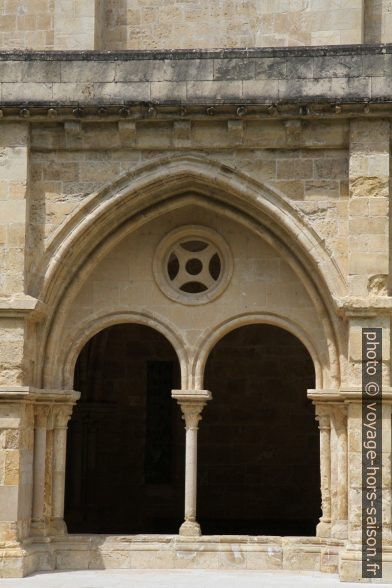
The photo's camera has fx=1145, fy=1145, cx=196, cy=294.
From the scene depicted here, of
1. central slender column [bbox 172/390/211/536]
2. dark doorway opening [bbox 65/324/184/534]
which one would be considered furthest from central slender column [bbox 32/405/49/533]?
dark doorway opening [bbox 65/324/184/534]

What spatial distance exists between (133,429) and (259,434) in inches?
72.0

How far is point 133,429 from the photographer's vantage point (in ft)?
54.5

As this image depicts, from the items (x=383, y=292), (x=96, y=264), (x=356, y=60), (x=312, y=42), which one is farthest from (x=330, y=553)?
(x=312, y=42)

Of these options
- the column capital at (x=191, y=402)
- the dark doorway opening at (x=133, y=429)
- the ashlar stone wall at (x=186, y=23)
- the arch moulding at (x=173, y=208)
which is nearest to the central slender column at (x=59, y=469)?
the arch moulding at (x=173, y=208)

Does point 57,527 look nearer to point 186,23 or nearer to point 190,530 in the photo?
point 190,530

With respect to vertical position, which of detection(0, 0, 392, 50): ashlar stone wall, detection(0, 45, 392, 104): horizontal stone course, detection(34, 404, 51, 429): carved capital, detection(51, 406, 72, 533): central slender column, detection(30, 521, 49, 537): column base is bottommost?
detection(30, 521, 49, 537): column base

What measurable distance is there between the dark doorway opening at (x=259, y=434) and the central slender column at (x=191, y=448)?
428 centimetres

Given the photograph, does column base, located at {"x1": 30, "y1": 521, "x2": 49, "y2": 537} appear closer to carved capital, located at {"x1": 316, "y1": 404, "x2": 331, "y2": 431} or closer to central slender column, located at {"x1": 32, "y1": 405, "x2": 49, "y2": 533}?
central slender column, located at {"x1": 32, "y1": 405, "x2": 49, "y2": 533}

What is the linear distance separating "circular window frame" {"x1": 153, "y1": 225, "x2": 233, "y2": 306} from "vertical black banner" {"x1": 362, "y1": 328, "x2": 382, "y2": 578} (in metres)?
1.81

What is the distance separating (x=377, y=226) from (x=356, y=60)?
173cm

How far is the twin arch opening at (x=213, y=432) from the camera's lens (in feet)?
53.9

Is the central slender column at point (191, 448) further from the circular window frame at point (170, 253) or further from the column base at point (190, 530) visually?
the circular window frame at point (170, 253)

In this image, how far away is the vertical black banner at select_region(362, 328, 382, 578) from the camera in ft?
36.5

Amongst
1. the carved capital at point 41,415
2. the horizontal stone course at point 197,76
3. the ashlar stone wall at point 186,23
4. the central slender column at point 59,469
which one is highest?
the ashlar stone wall at point 186,23
